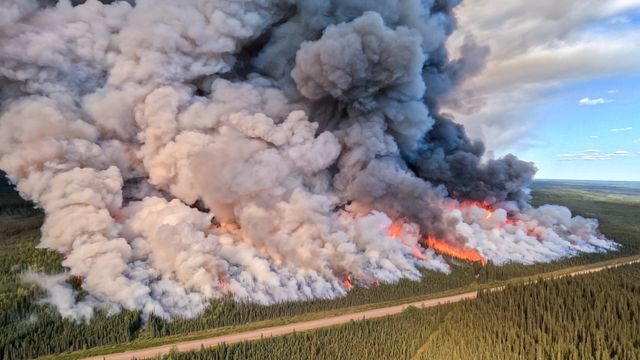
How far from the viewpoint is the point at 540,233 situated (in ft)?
485

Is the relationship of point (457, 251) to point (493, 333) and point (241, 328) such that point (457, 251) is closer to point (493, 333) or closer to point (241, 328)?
point (493, 333)

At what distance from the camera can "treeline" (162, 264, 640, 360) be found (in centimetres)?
6981

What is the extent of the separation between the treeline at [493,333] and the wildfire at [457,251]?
36946mm

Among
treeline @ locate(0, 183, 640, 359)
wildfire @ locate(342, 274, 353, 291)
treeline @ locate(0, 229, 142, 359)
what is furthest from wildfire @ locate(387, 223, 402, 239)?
treeline @ locate(0, 229, 142, 359)

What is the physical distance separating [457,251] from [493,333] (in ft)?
182

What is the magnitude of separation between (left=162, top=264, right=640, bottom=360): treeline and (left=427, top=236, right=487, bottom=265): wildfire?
3695 centimetres

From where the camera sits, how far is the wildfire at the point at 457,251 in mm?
129500

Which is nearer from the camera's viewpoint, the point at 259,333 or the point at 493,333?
the point at 493,333

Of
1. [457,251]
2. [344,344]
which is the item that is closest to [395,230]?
[457,251]

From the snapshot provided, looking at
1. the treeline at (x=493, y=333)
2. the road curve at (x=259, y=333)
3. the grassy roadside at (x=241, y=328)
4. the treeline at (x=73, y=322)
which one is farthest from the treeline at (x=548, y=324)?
the treeline at (x=73, y=322)

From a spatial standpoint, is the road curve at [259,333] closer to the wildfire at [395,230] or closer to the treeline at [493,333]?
the treeline at [493,333]

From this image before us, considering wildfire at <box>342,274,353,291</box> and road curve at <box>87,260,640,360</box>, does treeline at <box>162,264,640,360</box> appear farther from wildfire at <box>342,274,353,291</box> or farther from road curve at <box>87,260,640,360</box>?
wildfire at <box>342,274,353,291</box>

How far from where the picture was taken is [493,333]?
76.2 m

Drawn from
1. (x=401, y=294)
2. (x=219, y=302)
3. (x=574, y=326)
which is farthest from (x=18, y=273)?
(x=574, y=326)
